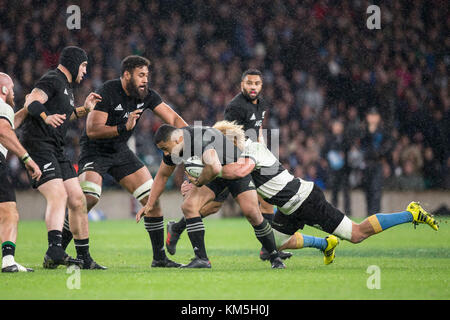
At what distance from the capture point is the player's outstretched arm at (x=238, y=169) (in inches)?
278

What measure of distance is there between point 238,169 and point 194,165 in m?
0.41

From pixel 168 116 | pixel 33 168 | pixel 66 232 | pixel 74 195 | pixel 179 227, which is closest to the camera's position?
pixel 33 168

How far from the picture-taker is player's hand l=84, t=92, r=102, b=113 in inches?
294

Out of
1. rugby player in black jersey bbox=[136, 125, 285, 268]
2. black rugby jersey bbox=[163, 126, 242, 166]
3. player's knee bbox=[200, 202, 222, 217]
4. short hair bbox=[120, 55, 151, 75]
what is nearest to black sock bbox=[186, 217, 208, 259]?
rugby player in black jersey bbox=[136, 125, 285, 268]

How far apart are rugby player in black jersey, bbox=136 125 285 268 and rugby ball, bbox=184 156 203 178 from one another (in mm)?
39

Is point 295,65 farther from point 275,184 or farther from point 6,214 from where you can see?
point 6,214

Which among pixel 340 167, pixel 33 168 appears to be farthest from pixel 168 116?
pixel 340 167

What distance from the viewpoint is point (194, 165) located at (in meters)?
7.09

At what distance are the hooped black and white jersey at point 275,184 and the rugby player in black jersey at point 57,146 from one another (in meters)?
1.69

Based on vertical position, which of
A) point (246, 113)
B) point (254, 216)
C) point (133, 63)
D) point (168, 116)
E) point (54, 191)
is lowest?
point (254, 216)

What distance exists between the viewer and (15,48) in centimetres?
1958

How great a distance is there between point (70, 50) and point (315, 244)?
3.11 meters
